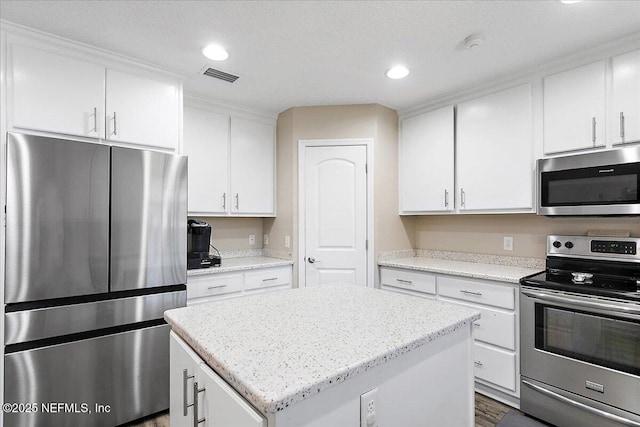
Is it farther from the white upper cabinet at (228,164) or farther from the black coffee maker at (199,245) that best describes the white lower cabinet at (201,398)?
the white upper cabinet at (228,164)

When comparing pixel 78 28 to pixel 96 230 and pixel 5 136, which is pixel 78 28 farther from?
pixel 96 230

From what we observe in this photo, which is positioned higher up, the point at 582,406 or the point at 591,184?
the point at 591,184

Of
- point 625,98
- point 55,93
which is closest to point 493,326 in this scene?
point 625,98

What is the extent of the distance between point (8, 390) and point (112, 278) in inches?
28.2

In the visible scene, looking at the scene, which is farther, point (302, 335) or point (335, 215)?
point (335, 215)

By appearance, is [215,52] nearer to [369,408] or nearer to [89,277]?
[89,277]

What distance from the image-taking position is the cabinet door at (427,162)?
9.70 feet

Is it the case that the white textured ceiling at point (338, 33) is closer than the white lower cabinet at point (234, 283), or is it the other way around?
the white textured ceiling at point (338, 33)

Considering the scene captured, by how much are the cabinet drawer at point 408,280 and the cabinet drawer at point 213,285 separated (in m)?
1.32

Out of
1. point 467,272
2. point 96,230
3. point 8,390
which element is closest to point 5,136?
point 96,230

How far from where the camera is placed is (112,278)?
2029 mm

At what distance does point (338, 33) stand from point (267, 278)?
6.78ft

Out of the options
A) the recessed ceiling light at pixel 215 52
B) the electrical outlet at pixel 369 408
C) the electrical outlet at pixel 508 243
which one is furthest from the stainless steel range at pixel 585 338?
the recessed ceiling light at pixel 215 52

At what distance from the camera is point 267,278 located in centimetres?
299
